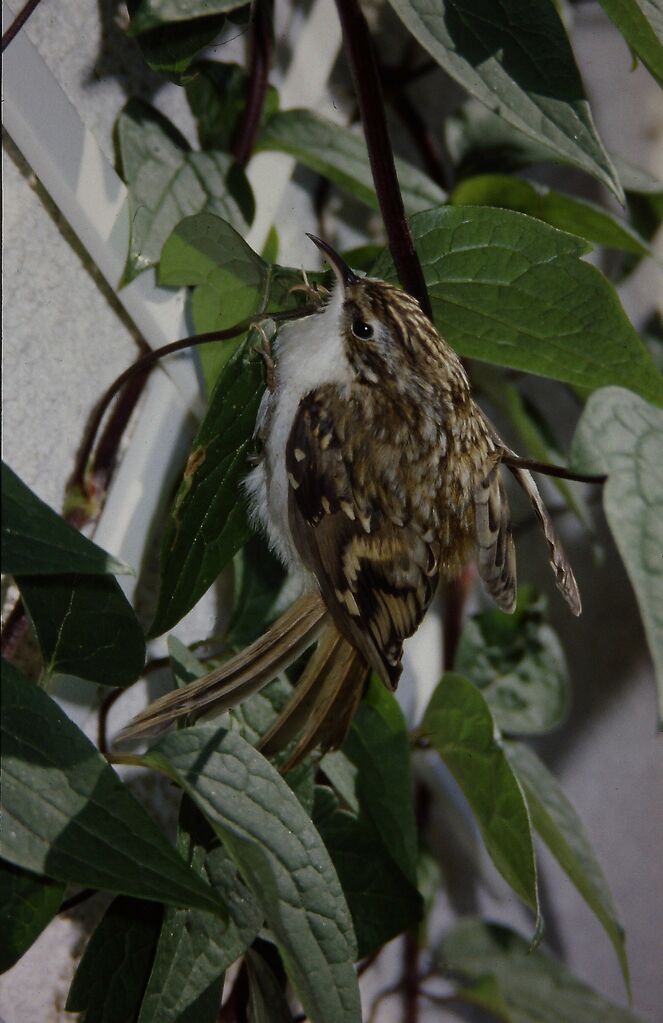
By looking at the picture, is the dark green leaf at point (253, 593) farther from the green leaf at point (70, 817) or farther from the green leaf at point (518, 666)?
the green leaf at point (518, 666)

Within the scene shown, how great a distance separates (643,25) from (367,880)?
Answer: 23.5 inches

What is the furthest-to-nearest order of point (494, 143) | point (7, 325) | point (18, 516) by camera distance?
point (494, 143)
point (7, 325)
point (18, 516)

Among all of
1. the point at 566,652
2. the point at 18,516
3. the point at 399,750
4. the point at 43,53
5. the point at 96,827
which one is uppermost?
the point at 43,53

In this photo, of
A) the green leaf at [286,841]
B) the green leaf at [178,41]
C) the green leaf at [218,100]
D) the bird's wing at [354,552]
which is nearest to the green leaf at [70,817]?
the green leaf at [286,841]

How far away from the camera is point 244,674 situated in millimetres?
556

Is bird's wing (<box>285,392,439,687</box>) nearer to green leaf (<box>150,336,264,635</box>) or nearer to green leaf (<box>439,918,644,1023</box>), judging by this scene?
green leaf (<box>150,336,264,635</box>)

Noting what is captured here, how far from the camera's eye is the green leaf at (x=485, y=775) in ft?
2.10

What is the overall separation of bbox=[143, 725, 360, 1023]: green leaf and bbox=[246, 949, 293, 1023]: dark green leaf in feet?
0.46

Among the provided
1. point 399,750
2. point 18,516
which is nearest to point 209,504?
point 18,516

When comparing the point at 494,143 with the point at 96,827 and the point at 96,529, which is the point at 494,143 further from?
the point at 96,827

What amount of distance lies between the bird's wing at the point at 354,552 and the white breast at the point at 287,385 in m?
0.02

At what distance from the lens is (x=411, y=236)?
0.61m

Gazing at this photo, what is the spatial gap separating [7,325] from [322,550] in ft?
0.73

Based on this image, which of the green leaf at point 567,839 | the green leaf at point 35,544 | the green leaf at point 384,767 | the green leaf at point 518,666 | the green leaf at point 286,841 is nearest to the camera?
the green leaf at point 35,544
